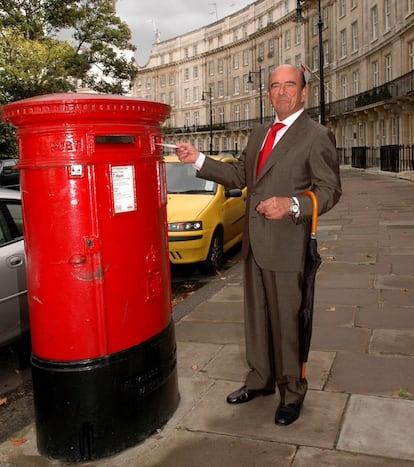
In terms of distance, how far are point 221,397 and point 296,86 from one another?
1.97 meters

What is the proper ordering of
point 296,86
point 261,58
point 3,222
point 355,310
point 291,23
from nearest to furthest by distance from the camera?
1. point 296,86
2. point 3,222
3. point 355,310
4. point 291,23
5. point 261,58

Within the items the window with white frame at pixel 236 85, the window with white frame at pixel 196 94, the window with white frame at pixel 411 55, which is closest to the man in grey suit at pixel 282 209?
the window with white frame at pixel 411 55

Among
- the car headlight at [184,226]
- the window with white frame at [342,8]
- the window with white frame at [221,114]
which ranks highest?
the window with white frame at [342,8]

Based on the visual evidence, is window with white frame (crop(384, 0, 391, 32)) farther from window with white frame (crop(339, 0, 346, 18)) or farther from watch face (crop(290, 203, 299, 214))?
watch face (crop(290, 203, 299, 214))

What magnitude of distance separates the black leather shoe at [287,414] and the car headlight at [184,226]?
4.60m

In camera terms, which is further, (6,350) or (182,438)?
(6,350)

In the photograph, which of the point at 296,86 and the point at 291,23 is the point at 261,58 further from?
the point at 296,86

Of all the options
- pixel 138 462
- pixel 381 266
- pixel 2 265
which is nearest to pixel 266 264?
pixel 138 462

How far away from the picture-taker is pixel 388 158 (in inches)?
1122

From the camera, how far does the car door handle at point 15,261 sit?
4.58m

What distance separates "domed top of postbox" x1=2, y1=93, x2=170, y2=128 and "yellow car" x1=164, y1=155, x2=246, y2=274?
15.6ft

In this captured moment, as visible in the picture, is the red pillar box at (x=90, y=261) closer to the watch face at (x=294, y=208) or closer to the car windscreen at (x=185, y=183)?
the watch face at (x=294, y=208)

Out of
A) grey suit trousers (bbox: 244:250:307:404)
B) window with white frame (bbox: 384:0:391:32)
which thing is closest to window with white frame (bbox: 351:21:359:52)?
window with white frame (bbox: 384:0:391:32)

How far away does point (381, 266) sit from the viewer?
7.53m
